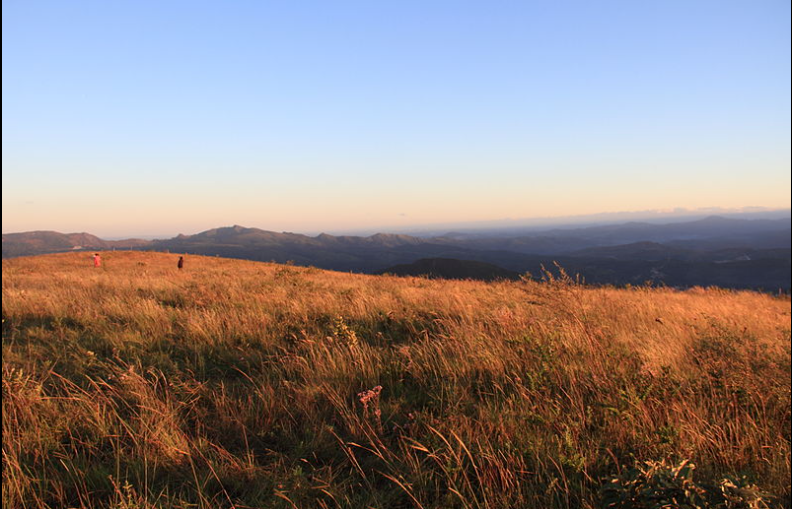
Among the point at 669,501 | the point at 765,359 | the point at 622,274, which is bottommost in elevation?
the point at 622,274

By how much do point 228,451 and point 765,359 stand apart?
5.68m

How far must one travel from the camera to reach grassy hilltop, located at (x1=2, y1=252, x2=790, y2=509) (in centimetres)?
187

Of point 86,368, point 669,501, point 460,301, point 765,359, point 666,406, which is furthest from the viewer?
point 460,301

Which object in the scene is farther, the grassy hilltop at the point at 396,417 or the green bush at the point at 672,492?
the grassy hilltop at the point at 396,417

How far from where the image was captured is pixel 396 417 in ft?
8.37

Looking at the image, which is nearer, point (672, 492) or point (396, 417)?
point (672, 492)

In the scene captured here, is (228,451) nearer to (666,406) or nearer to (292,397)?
(292,397)

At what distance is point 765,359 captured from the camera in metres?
3.82

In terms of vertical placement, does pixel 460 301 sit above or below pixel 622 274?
above

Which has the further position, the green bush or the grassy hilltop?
the grassy hilltop

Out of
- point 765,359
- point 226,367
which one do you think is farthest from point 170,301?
point 765,359

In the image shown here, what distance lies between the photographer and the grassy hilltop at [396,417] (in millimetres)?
1866

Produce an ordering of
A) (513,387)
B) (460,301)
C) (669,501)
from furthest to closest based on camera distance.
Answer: (460,301)
(513,387)
(669,501)

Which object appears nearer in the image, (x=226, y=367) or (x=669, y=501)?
(x=669, y=501)
